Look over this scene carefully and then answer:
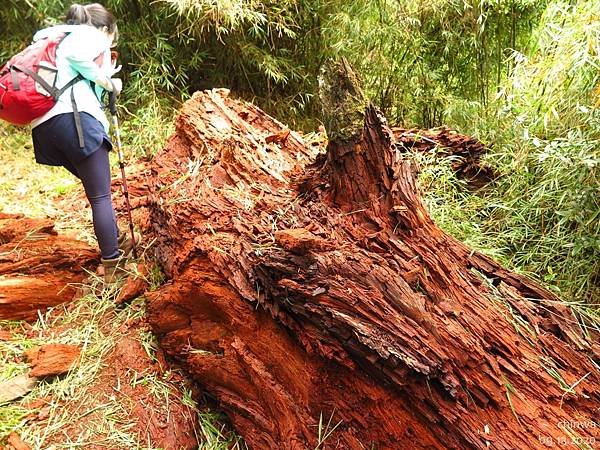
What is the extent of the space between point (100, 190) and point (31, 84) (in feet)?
1.94

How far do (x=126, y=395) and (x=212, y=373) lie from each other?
444 mm

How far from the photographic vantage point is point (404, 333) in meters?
1.51

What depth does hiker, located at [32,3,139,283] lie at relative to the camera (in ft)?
7.68

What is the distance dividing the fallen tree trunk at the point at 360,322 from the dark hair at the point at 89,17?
39.2 inches

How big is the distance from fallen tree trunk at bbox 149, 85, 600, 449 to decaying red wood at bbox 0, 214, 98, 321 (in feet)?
2.22

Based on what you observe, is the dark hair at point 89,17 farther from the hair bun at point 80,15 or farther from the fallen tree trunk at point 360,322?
the fallen tree trunk at point 360,322

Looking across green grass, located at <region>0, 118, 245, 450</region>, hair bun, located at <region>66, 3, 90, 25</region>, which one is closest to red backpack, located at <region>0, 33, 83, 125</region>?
hair bun, located at <region>66, 3, 90, 25</region>

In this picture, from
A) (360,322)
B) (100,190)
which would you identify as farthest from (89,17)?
(360,322)

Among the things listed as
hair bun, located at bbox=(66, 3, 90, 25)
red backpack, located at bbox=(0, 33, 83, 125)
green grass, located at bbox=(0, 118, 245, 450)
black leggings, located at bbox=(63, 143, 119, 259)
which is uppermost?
hair bun, located at bbox=(66, 3, 90, 25)

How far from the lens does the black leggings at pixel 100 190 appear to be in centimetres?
249

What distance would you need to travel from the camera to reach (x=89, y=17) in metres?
2.45

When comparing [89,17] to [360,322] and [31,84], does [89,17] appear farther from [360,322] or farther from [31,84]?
[360,322]

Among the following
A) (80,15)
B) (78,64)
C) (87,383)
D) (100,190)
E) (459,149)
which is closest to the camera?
(87,383)

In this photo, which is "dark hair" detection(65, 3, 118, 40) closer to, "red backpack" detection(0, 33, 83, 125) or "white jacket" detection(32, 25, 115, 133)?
"white jacket" detection(32, 25, 115, 133)
